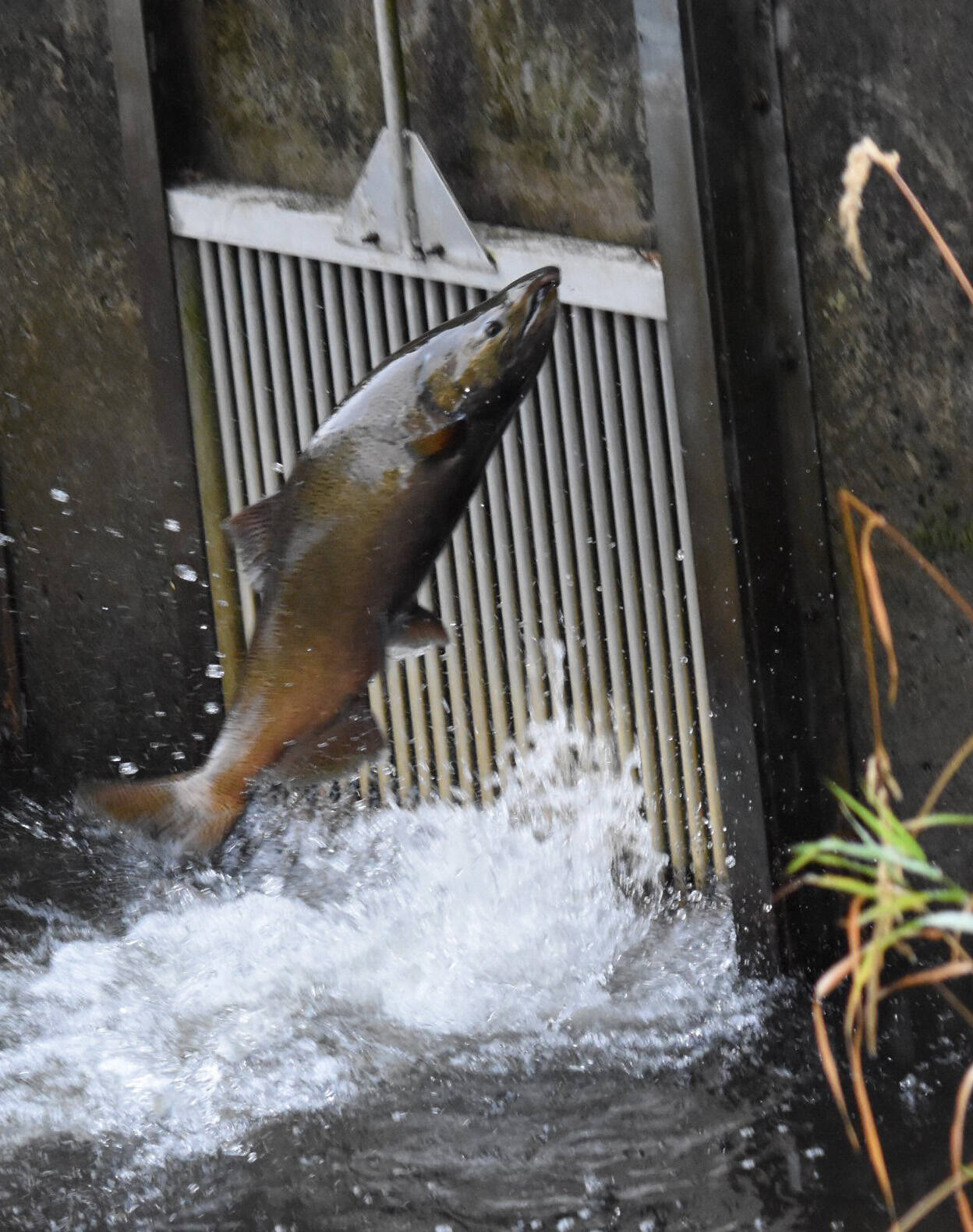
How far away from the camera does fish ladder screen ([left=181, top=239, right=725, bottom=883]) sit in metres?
3.83

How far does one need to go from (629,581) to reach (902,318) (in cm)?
103

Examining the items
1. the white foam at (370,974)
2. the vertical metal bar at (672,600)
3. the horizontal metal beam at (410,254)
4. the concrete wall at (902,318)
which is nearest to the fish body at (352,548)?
the white foam at (370,974)

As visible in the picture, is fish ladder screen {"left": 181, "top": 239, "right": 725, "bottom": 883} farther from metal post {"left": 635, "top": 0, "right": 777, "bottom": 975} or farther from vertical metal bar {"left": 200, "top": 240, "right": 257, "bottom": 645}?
metal post {"left": 635, "top": 0, "right": 777, "bottom": 975}

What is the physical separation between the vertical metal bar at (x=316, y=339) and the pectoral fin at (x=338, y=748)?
63.0 inches

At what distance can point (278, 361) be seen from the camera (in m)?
4.46

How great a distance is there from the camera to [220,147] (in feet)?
14.9

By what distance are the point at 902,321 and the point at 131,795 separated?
1.89 meters

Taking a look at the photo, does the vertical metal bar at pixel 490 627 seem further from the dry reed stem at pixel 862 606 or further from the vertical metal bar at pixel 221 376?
the dry reed stem at pixel 862 606

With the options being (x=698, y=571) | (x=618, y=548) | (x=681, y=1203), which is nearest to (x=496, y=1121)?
(x=681, y=1203)

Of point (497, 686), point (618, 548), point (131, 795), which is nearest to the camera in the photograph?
point (131, 795)

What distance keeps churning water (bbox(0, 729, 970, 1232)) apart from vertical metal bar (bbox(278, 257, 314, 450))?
1.18m

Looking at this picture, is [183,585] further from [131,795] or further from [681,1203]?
[681,1203]

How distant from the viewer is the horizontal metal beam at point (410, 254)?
3637 millimetres

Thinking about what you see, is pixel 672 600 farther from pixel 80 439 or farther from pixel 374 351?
pixel 80 439
